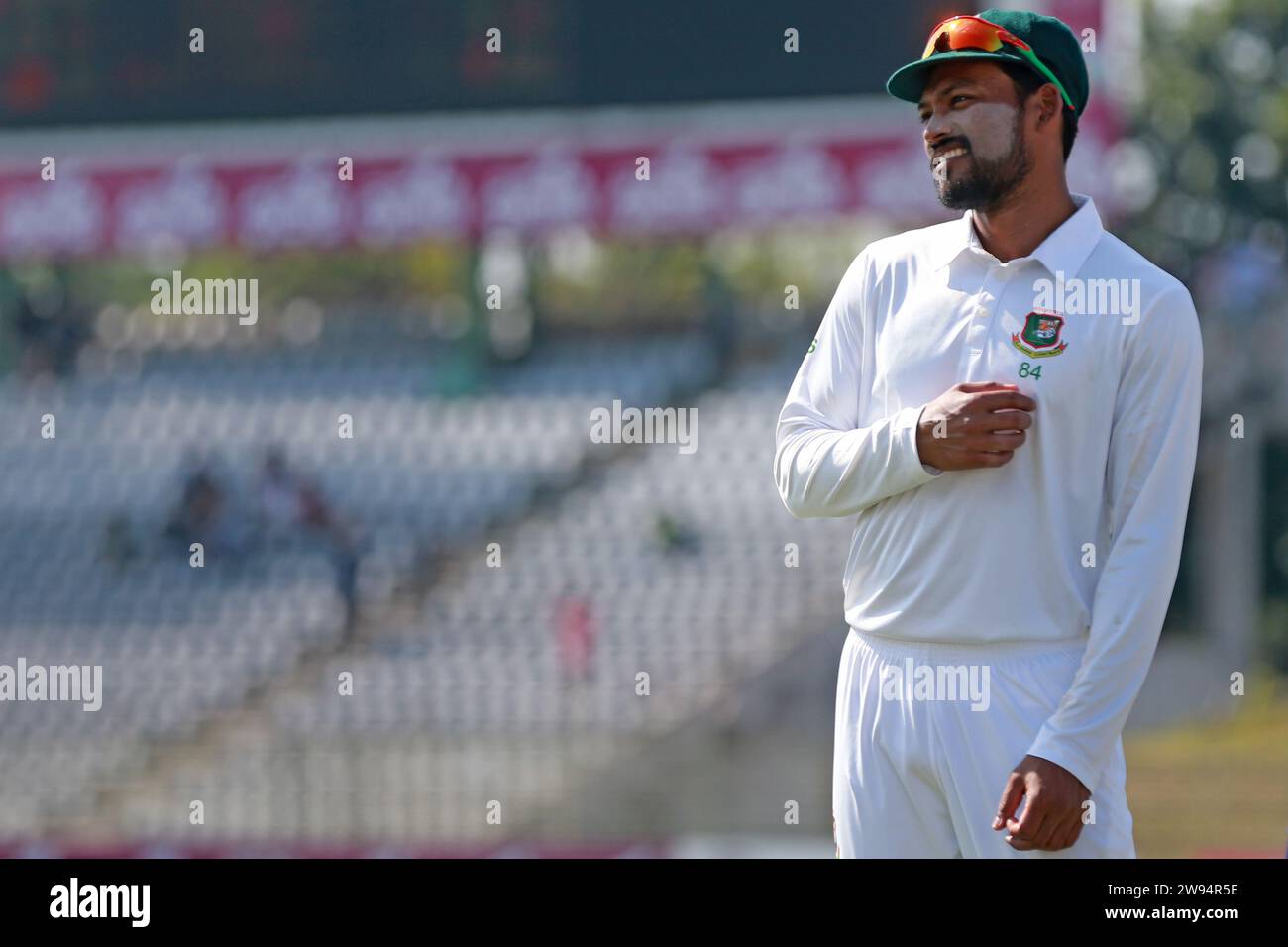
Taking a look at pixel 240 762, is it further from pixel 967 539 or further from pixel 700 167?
pixel 967 539

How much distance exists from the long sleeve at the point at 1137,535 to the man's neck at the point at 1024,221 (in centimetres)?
21

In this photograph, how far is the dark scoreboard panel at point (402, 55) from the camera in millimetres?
9211

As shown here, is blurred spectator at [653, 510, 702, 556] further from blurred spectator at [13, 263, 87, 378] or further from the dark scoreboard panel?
blurred spectator at [13, 263, 87, 378]

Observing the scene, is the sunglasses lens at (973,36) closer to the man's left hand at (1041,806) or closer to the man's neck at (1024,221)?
the man's neck at (1024,221)

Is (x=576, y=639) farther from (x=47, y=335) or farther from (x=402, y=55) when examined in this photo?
(x=47, y=335)

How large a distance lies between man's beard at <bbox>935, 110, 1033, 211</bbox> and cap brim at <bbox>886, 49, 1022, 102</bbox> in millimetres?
93

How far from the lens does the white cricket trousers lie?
2.08 metres

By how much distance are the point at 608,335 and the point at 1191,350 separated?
412 inches

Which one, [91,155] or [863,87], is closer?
[863,87]

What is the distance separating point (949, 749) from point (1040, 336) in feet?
1.76

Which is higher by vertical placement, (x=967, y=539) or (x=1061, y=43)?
(x=1061, y=43)

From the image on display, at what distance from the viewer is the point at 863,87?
9195 millimetres
